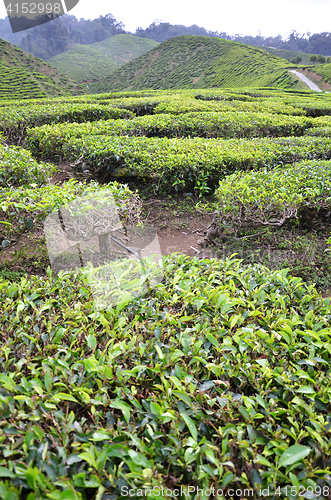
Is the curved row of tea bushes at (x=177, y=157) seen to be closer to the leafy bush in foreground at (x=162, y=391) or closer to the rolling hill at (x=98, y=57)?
the leafy bush in foreground at (x=162, y=391)

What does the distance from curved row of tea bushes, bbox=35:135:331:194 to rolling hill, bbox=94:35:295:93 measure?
3754 centimetres

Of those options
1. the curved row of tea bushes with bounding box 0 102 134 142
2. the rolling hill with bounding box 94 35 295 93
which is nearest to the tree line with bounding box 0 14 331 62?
the rolling hill with bounding box 94 35 295 93

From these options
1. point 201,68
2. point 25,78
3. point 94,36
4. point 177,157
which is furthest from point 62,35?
point 177,157

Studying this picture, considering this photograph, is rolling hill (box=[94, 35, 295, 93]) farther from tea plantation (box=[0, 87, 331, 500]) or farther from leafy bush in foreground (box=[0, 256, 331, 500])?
leafy bush in foreground (box=[0, 256, 331, 500])

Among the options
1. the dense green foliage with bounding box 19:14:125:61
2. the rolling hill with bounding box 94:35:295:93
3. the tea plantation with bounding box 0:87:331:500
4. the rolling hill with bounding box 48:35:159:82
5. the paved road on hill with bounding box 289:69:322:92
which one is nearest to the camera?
the tea plantation with bounding box 0:87:331:500

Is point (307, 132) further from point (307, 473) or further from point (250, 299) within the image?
point (307, 473)

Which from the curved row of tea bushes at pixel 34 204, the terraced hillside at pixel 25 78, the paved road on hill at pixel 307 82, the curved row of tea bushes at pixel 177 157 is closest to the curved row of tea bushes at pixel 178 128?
the curved row of tea bushes at pixel 177 157

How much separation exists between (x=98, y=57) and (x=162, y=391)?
99959mm

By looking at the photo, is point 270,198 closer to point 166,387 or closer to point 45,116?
point 166,387

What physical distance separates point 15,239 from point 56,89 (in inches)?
1585

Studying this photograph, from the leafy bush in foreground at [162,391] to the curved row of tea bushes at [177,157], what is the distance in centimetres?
341

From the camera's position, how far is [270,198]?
3.71m

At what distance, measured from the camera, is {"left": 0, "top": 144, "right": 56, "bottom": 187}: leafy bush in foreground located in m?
3.82

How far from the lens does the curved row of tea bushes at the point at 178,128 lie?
607 cm
